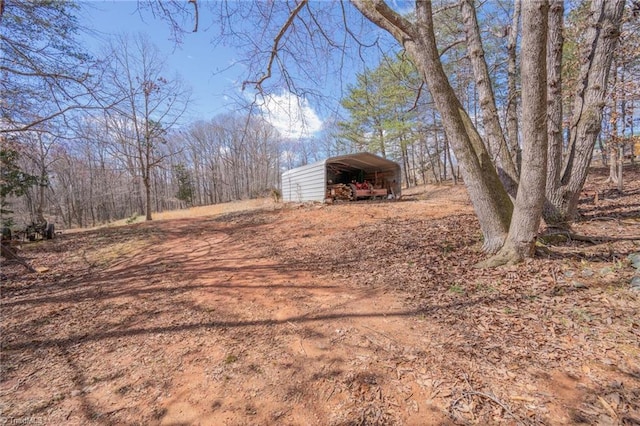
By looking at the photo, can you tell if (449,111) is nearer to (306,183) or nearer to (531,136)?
(531,136)

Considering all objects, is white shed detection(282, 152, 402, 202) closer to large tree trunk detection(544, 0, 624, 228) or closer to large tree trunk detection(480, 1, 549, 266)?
large tree trunk detection(544, 0, 624, 228)

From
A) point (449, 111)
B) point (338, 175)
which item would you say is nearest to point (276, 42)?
point (449, 111)

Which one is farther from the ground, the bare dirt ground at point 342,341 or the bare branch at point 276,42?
the bare branch at point 276,42

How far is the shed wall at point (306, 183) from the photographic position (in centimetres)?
1162

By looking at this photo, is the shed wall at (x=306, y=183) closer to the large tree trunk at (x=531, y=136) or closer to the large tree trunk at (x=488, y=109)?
the large tree trunk at (x=488, y=109)

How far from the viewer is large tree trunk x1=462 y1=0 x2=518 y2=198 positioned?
162 inches

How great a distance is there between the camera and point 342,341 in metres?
2.14

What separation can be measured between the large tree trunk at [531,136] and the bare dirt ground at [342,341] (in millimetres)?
271

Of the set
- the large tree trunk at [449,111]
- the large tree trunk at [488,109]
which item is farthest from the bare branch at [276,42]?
the large tree trunk at [488,109]

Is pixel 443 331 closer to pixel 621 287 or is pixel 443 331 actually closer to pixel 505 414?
pixel 505 414

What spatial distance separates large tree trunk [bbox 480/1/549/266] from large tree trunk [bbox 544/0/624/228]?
1.50m

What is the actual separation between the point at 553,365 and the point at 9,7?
26.8 ft

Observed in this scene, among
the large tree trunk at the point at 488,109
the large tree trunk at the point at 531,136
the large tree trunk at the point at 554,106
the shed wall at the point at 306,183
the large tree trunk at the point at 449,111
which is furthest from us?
the shed wall at the point at 306,183

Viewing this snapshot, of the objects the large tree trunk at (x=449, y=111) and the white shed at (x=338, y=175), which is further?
the white shed at (x=338, y=175)
